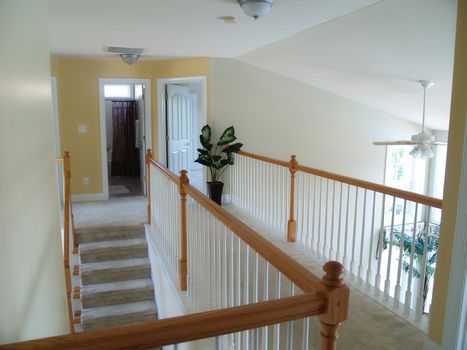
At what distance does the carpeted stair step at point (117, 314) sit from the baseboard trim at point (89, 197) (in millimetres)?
2508

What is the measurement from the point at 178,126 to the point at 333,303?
5.97 m

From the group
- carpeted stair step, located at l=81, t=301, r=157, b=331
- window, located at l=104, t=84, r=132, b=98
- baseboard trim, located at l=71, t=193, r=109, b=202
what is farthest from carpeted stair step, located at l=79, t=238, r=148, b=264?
window, located at l=104, t=84, r=132, b=98

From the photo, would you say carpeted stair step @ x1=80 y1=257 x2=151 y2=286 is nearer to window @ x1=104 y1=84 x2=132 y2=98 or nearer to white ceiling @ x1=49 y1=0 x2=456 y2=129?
white ceiling @ x1=49 y1=0 x2=456 y2=129

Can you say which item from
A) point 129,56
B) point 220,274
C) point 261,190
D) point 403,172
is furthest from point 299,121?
point 220,274

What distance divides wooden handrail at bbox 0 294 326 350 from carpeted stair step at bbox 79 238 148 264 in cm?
411

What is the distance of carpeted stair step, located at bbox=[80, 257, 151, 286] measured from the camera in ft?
15.2

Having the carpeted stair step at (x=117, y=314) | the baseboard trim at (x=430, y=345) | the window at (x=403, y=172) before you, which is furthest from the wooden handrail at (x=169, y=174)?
the window at (x=403, y=172)

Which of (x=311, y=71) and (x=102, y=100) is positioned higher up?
(x=311, y=71)

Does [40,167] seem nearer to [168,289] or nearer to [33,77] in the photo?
[33,77]

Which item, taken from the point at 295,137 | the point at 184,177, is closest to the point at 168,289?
the point at 184,177

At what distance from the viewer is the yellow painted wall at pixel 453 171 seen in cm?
198

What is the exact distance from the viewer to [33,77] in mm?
2145

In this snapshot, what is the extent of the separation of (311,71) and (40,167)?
4.27 m

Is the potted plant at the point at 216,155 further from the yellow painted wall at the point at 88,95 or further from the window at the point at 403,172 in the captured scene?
the window at the point at 403,172
